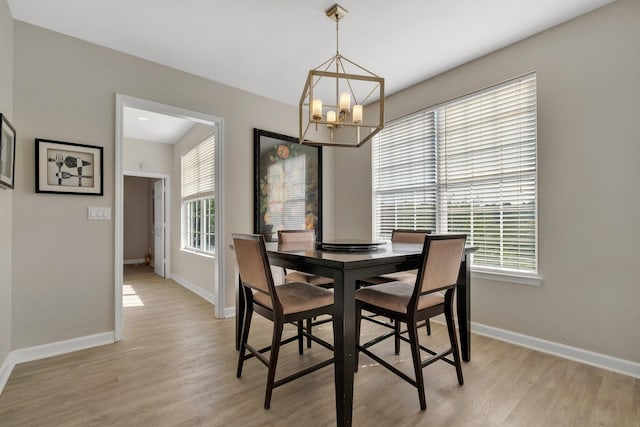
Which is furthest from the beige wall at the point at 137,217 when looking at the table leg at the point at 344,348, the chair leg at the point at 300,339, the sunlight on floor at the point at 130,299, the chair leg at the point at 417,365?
the chair leg at the point at 417,365

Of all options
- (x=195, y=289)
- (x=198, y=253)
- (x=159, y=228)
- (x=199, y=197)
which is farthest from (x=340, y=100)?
(x=159, y=228)

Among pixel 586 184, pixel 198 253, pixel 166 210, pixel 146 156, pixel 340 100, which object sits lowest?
pixel 198 253

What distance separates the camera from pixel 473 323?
9.38 ft

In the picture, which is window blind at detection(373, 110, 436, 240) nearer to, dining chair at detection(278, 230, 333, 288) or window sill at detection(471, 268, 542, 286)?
window sill at detection(471, 268, 542, 286)

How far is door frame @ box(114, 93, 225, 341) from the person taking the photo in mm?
2660

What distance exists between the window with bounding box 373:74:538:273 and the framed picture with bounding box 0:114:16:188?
11.2 ft

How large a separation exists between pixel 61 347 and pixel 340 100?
2.93m

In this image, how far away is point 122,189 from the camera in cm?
266

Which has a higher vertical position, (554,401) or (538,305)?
(538,305)

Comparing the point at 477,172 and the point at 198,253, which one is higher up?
the point at 477,172

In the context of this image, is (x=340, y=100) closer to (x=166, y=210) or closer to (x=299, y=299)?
(x=299, y=299)

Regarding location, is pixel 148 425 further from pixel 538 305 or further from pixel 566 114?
pixel 566 114

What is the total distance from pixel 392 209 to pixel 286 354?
2146 millimetres

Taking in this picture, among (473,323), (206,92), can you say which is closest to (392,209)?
(473,323)
